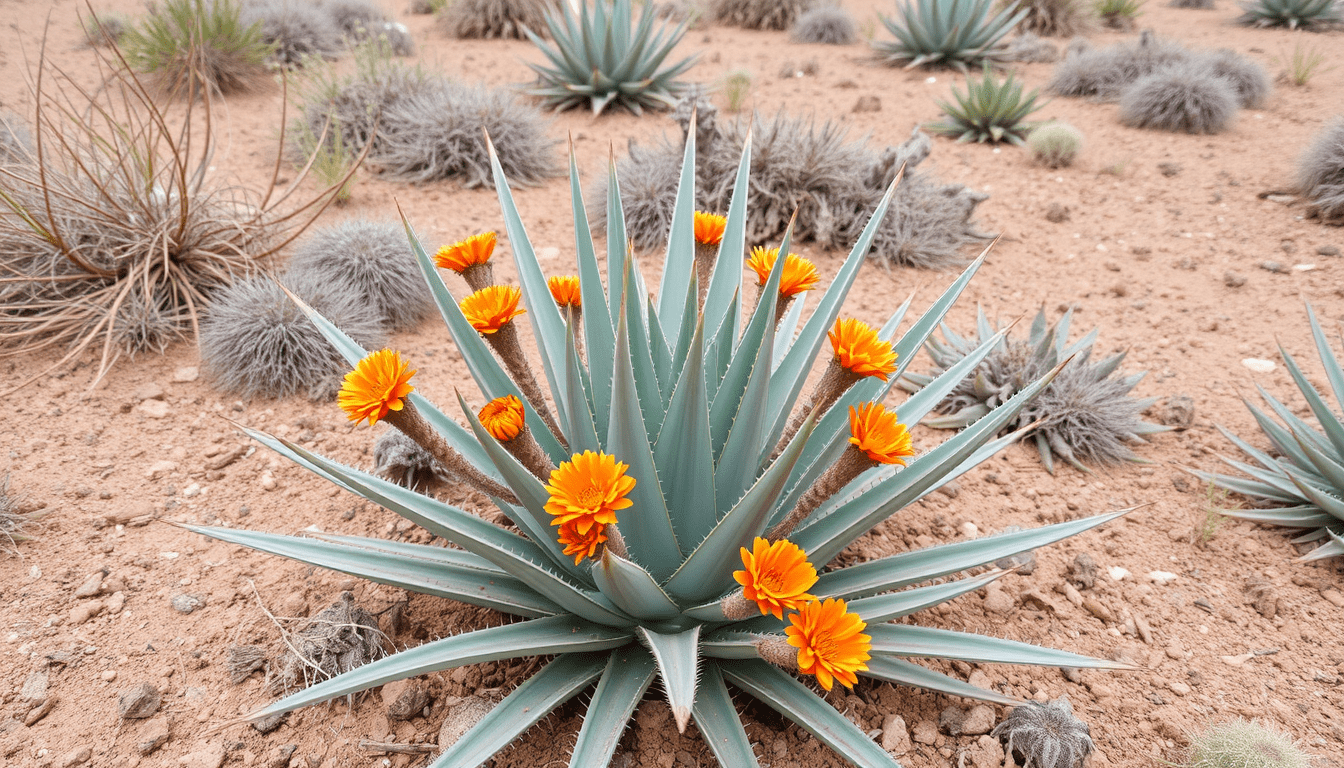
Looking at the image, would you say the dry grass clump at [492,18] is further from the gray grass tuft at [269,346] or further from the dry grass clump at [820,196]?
the gray grass tuft at [269,346]

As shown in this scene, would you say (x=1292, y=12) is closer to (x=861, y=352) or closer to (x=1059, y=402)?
(x=1059, y=402)

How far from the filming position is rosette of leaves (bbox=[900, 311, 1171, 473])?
111 inches

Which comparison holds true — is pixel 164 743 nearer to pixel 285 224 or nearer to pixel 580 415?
pixel 580 415

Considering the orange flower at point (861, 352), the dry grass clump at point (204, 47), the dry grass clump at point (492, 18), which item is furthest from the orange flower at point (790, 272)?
the dry grass clump at point (492, 18)

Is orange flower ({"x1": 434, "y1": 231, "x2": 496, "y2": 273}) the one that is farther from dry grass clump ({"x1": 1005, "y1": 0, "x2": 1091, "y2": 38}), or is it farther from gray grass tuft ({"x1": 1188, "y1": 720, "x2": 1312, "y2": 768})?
dry grass clump ({"x1": 1005, "y1": 0, "x2": 1091, "y2": 38})

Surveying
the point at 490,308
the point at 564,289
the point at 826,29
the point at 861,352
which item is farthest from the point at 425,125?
the point at 826,29

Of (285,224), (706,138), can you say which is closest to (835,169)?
(706,138)

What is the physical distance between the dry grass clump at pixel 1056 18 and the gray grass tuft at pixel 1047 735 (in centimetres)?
982

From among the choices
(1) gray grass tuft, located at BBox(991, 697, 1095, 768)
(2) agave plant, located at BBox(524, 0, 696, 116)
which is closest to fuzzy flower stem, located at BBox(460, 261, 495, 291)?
(1) gray grass tuft, located at BBox(991, 697, 1095, 768)

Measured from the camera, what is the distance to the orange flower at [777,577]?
108 cm

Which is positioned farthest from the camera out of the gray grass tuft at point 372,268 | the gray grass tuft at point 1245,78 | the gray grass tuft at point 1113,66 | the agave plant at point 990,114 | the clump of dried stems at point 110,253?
the gray grass tuft at point 1113,66

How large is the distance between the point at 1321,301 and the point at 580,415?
4284 millimetres

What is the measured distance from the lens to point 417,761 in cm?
167

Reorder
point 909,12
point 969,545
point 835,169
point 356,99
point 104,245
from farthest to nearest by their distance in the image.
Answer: point 909,12 → point 356,99 → point 835,169 → point 104,245 → point 969,545
